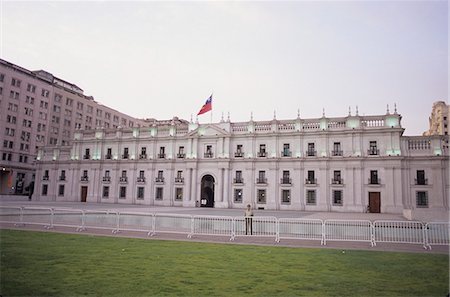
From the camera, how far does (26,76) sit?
67500 millimetres

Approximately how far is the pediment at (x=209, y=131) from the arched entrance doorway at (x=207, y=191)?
20.6 feet

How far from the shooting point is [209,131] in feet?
164

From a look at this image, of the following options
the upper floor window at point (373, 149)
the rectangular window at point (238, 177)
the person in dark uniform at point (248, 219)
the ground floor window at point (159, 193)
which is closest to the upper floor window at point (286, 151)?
the rectangular window at point (238, 177)

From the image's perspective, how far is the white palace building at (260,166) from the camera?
40.8 meters

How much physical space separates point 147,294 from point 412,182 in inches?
1648


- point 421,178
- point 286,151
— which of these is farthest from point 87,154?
point 421,178

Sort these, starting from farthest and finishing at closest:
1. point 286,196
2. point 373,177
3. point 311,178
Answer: point 286,196 → point 311,178 → point 373,177

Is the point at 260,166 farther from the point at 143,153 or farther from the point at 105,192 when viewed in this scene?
the point at 105,192

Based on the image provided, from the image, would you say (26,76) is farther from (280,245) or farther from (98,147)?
(280,245)

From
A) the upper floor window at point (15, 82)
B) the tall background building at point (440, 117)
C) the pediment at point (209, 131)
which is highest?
the tall background building at point (440, 117)

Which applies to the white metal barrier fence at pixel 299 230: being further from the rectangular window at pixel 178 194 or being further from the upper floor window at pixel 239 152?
the rectangular window at pixel 178 194

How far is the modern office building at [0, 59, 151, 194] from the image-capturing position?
63.7 m

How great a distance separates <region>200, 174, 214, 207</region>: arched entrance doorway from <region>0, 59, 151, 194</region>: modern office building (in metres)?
39.1

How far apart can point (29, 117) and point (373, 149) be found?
64.2 m
